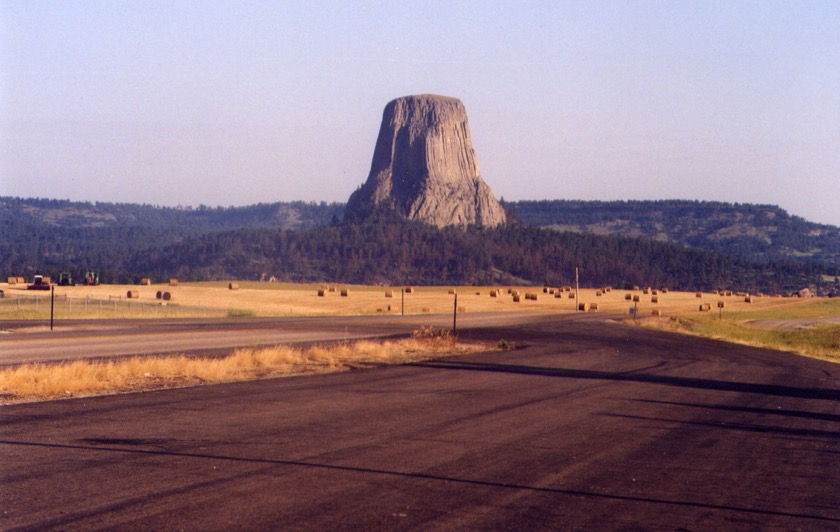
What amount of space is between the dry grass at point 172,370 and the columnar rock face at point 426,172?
478 ft

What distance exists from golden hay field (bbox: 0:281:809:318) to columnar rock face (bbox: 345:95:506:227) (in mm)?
72126

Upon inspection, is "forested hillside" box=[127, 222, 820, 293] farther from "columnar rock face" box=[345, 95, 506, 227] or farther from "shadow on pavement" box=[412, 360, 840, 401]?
"shadow on pavement" box=[412, 360, 840, 401]

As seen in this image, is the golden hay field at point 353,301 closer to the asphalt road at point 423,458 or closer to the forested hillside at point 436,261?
the forested hillside at point 436,261

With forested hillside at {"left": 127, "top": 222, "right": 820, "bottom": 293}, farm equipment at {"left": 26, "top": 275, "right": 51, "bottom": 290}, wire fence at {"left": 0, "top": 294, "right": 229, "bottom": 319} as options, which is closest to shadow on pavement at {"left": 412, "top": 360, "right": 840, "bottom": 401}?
wire fence at {"left": 0, "top": 294, "right": 229, "bottom": 319}

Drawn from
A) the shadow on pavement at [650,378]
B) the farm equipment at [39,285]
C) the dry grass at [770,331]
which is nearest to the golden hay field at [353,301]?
the farm equipment at [39,285]

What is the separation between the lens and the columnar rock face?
584ft

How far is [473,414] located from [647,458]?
439 cm

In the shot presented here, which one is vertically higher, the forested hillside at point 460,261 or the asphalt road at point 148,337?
the forested hillside at point 460,261

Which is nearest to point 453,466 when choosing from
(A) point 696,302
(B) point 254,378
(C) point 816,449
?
(C) point 816,449

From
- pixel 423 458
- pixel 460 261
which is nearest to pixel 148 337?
pixel 423 458

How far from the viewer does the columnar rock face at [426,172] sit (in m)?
178

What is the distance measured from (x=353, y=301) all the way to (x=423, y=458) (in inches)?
2873

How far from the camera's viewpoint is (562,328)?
5216cm

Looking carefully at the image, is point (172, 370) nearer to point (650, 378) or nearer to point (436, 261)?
point (650, 378)
